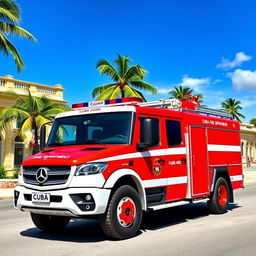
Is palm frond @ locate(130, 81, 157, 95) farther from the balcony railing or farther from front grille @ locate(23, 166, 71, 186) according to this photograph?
front grille @ locate(23, 166, 71, 186)

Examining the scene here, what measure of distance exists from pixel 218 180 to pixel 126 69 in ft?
67.5

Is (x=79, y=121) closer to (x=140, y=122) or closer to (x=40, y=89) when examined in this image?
(x=140, y=122)

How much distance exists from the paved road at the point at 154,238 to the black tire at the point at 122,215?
0.17 meters

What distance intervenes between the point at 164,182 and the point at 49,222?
2481mm

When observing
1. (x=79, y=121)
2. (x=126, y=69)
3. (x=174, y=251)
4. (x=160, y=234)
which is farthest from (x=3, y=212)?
(x=126, y=69)

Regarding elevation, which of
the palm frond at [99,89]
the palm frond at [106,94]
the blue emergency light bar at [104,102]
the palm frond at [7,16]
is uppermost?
the palm frond at [7,16]

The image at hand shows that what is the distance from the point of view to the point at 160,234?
709 cm

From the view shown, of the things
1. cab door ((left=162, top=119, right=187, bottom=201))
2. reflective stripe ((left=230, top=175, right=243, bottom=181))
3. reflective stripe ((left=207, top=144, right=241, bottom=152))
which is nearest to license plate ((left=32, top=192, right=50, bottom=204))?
cab door ((left=162, top=119, right=187, bottom=201))

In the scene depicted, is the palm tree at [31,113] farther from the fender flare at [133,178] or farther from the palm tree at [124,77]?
the fender flare at [133,178]

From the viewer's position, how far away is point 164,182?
25.1 ft

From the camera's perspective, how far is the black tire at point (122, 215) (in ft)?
20.7

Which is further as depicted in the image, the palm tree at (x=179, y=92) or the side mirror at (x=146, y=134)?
the palm tree at (x=179, y=92)

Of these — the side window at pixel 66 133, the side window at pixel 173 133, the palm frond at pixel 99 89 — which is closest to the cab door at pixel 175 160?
the side window at pixel 173 133

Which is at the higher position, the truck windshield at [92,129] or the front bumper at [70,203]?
the truck windshield at [92,129]
